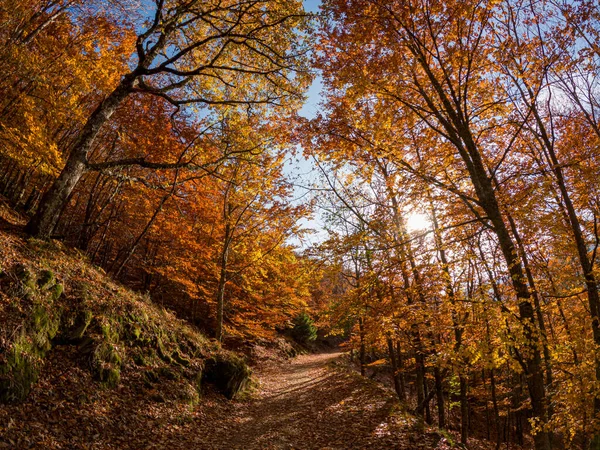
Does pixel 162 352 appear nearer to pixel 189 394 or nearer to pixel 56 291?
pixel 189 394

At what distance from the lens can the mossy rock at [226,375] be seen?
952cm

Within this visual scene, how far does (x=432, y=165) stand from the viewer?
24.9ft

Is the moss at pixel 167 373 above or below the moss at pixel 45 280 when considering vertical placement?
below

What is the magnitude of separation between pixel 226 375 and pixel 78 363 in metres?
4.99

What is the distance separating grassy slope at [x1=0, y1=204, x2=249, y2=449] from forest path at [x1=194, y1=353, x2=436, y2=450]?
39.9 inches

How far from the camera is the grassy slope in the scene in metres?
4.45

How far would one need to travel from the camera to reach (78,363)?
18.6ft

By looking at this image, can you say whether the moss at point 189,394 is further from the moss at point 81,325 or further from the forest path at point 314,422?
the moss at point 81,325

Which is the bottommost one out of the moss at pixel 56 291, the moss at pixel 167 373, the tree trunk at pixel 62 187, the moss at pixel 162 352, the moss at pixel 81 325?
the moss at pixel 167 373

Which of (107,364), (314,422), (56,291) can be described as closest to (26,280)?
(56,291)

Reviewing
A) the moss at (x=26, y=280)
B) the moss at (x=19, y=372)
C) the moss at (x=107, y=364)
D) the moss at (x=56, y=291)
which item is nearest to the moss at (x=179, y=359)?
the moss at (x=107, y=364)

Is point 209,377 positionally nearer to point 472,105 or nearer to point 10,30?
point 472,105

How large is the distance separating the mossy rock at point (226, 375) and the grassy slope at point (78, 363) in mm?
1087

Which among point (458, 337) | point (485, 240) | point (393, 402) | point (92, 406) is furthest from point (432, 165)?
point (92, 406)
